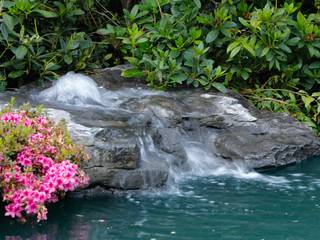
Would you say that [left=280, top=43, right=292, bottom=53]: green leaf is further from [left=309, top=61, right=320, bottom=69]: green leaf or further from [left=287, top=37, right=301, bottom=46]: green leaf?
[left=309, top=61, right=320, bottom=69]: green leaf

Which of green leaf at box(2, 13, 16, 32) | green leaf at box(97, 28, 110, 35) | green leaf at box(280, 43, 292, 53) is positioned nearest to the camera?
green leaf at box(2, 13, 16, 32)

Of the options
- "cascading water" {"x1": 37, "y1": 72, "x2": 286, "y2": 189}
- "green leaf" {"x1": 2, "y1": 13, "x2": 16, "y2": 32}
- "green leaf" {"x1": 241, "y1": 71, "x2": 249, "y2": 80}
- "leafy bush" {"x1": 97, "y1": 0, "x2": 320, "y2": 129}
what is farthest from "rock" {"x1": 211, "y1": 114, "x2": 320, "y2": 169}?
"green leaf" {"x1": 2, "y1": 13, "x2": 16, "y2": 32}

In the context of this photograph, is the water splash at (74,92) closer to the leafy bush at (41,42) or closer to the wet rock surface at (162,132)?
the wet rock surface at (162,132)

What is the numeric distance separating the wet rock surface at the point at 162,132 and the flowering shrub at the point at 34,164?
36 centimetres

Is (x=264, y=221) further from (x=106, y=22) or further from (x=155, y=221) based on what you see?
(x=106, y=22)

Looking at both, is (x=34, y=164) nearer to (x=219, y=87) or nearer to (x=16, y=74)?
(x=16, y=74)

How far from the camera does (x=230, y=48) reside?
8031 millimetres

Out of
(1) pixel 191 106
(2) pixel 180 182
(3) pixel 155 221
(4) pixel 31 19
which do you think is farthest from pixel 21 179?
(4) pixel 31 19

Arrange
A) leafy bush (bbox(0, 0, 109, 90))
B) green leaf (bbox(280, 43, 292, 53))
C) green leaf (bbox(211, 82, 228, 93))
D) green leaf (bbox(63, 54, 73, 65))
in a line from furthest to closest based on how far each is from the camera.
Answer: green leaf (bbox(280, 43, 292, 53)) < green leaf (bbox(63, 54, 73, 65)) < green leaf (bbox(211, 82, 228, 93)) < leafy bush (bbox(0, 0, 109, 90))

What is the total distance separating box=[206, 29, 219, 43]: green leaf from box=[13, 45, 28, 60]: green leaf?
2.22 metres

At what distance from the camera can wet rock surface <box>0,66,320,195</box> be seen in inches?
229

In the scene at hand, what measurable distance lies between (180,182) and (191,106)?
1352 mm

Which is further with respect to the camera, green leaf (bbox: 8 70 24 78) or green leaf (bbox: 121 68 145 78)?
green leaf (bbox: 121 68 145 78)

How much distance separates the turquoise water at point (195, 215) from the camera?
491 cm
